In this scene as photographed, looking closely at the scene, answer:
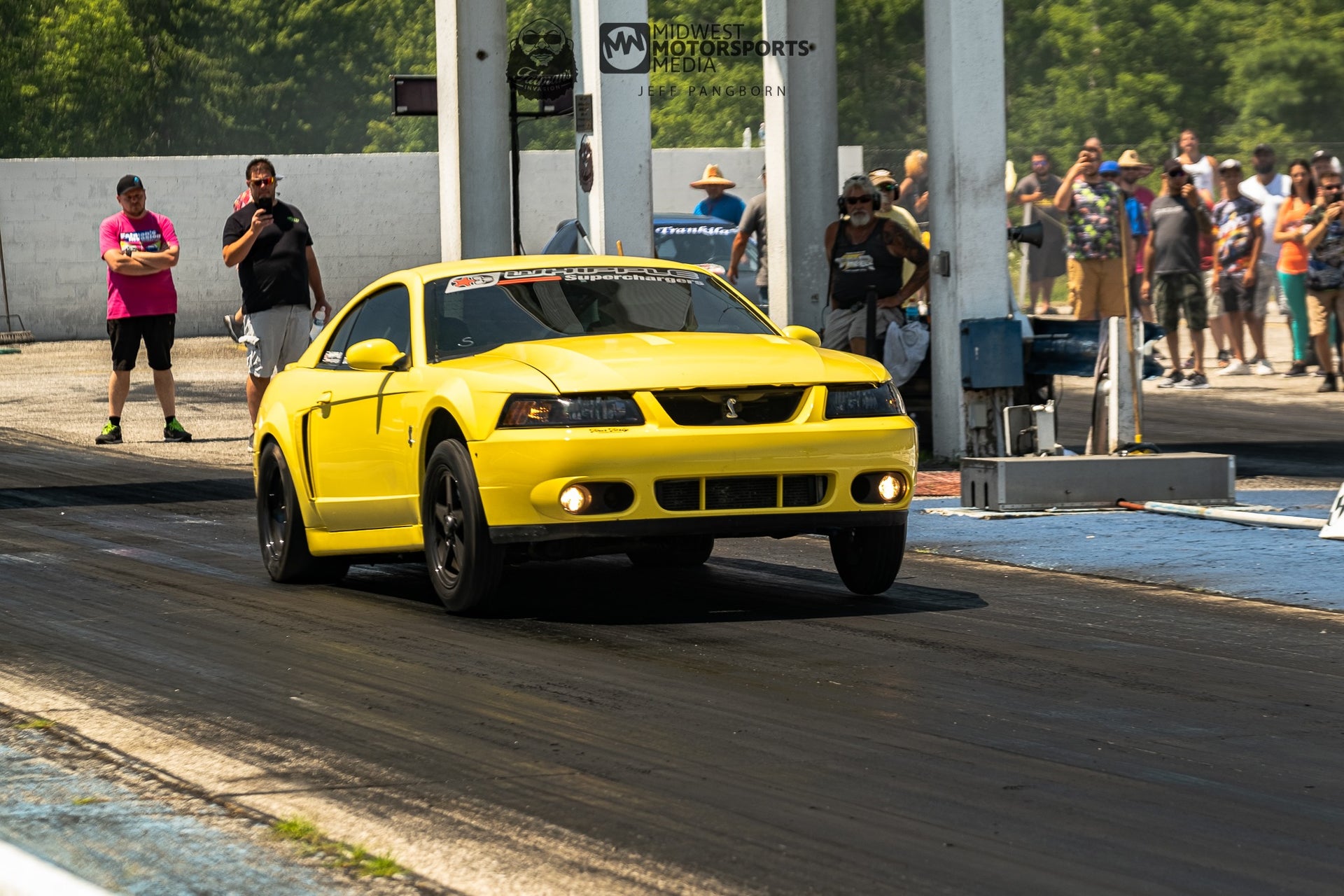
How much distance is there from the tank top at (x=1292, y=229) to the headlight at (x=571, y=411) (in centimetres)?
1384

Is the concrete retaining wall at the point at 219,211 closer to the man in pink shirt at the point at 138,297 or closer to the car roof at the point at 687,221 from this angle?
the car roof at the point at 687,221

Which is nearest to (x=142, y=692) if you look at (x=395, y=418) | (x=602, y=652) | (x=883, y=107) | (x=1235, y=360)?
(x=602, y=652)

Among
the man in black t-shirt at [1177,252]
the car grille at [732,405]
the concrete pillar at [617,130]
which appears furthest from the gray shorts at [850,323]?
the man in black t-shirt at [1177,252]

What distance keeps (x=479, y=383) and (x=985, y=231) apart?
→ 6.43 metres

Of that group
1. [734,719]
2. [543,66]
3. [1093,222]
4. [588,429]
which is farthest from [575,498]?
[543,66]

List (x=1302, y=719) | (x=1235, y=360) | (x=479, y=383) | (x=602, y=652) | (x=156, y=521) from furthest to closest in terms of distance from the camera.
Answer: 1. (x=1235, y=360)
2. (x=156, y=521)
3. (x=479, y=383)
4. (x=602, y=652)
5. (x=1302, y=719)

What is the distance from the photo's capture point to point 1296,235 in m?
20.8

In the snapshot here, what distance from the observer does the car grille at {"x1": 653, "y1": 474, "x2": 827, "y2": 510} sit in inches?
324

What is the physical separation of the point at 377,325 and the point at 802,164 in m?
9.93

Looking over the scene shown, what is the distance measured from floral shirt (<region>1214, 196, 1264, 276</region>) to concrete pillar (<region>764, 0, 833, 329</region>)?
4.49 metres

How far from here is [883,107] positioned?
6488 cm

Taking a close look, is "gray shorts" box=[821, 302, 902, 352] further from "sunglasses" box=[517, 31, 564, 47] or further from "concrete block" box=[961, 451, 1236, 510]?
"sunglasses" box=[517, 31, 564, 47]

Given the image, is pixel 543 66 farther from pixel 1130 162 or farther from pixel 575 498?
pixel 575 498

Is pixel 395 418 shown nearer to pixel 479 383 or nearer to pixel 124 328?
pixel 479 383
